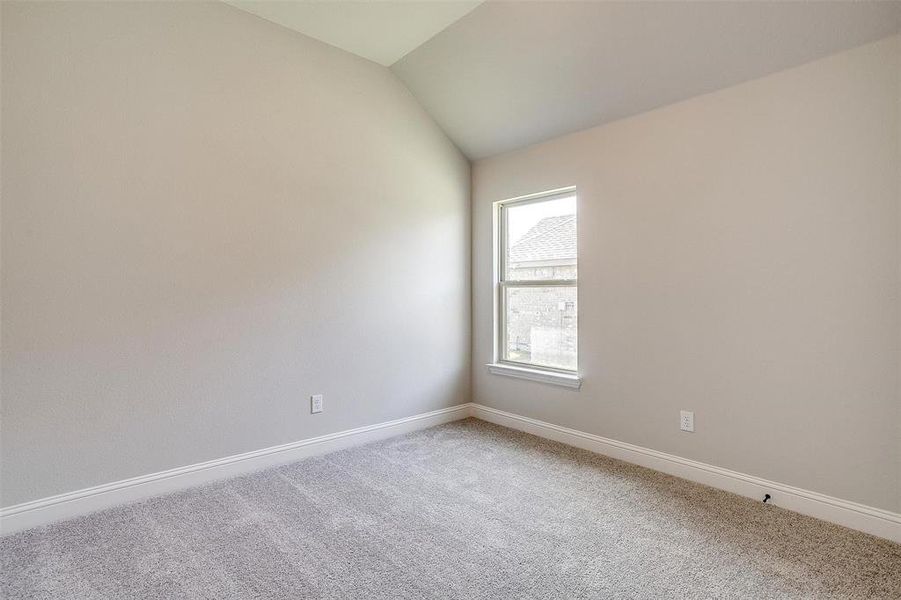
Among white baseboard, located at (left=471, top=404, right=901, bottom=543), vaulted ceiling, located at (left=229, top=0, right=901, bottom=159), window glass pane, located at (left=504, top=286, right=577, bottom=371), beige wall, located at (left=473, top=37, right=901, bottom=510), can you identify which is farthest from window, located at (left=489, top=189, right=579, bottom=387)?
vaulted ceiling, located at (left=229, top=0, right=901, bottom=159)

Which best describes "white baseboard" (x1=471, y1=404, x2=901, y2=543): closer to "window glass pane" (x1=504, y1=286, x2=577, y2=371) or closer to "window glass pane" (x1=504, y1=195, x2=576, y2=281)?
"window glass pane" (x1=504, y1=286, x2=577, y2=371)

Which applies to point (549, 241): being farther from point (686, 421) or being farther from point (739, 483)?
point (739, 483)

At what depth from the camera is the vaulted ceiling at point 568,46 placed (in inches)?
84.4

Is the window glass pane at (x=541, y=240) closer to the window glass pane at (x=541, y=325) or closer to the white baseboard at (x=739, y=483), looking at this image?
the window glass pane at (x=541, y=325)

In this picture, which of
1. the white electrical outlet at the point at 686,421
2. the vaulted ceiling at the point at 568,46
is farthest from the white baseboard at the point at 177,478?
the vaulted ceiling at the point at 568,46

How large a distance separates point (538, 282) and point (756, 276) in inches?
57.6

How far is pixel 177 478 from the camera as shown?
2521 millimetres

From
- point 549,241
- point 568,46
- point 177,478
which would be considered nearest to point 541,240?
point 549,241

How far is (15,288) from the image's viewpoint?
2084 mm

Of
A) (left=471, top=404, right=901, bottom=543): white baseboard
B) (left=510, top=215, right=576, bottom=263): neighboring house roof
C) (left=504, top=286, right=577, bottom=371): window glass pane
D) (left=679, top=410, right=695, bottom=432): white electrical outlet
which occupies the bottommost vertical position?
(left=471, top=404, right=901, bottom=543): white baseboard

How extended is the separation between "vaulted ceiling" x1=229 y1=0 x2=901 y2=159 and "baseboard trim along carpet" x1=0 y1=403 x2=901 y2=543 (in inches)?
82.2

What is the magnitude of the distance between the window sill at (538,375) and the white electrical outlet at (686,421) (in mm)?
677

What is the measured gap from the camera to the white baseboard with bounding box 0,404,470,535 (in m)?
2.13

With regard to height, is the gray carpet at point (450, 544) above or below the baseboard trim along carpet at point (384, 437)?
below
